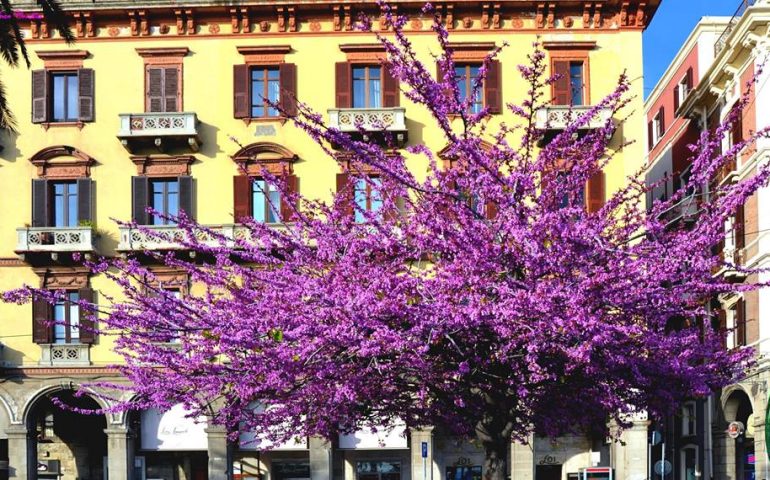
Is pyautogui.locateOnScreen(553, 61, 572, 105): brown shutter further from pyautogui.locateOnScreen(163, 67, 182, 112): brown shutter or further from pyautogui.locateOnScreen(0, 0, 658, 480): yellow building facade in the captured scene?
pyautogui.locateOnScreen(163, 67, 182, 112): brown shutter

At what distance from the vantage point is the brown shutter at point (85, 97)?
40.2 meters

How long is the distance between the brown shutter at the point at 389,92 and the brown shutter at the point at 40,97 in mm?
10787

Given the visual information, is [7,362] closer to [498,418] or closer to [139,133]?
[139,133]

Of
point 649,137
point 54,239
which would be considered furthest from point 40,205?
point 649,137

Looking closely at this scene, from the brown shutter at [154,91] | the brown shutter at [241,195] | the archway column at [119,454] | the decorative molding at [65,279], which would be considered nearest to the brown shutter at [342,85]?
the brown shutter at [241,195]

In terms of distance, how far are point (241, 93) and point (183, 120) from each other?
2.14 m

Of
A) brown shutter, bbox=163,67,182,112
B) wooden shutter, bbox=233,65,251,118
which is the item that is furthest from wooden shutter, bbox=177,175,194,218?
wooden shutter, bbox=233,65,251,118

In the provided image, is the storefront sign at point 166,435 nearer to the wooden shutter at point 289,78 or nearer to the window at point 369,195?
the wooden shutter at point 289,78

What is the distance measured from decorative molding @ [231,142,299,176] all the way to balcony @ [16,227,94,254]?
523cm

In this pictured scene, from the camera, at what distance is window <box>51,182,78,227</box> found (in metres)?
40.1

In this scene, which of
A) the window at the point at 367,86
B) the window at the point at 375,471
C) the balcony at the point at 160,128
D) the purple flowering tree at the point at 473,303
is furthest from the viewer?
the window at the point at 375,471

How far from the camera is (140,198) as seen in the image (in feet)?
131

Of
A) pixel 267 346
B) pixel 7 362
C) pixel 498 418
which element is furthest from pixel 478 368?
pixel 7 362

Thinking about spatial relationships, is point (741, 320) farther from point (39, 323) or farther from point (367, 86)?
point (39, 323)
